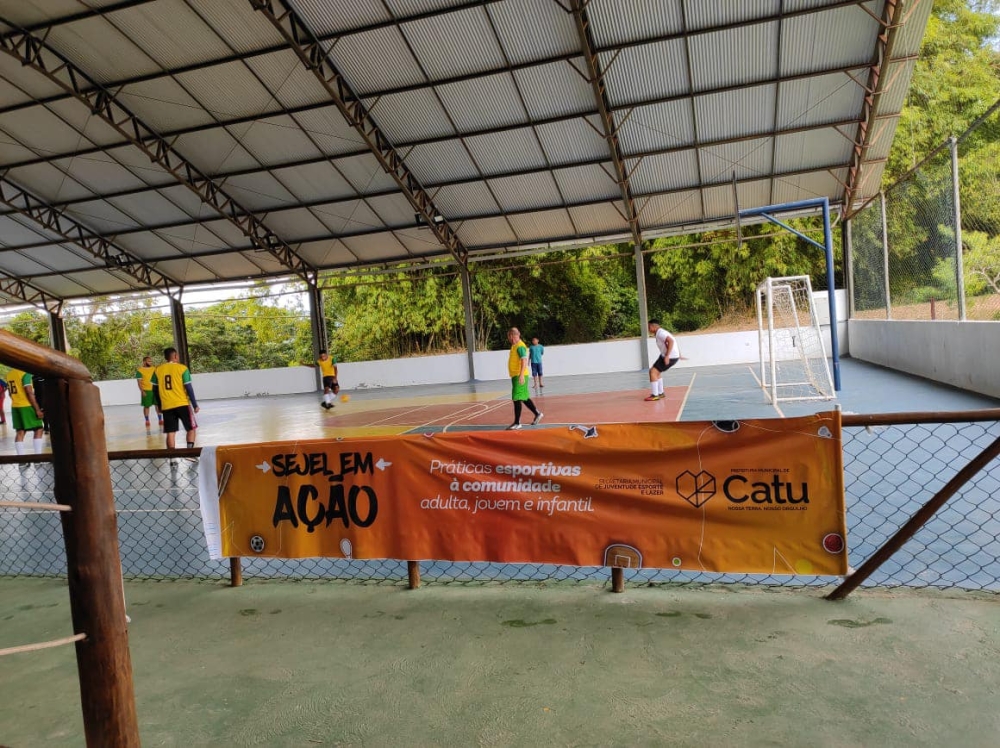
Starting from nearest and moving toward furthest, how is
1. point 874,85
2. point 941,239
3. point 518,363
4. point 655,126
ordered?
point 518,363, point 941,239, point 874,85, point 655,126

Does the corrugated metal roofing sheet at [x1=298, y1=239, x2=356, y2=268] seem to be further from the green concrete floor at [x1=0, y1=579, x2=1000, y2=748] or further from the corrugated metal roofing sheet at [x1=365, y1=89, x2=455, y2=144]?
the green concrete floor at [x1=0, y1=579, x2=1000, y2=748]

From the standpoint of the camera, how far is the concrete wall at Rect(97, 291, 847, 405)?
27.2m

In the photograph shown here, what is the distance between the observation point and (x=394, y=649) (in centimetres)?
373

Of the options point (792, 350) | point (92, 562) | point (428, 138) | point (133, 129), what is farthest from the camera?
point (792, 350)

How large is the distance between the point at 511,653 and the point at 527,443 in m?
1.28

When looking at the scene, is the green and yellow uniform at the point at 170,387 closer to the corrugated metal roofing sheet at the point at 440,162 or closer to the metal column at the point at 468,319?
the corrugated metal roofing sheet at the point at 440,162

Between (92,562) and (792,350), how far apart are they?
2422 centimetres

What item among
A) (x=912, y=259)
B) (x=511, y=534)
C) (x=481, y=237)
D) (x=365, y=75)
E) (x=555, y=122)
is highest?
(x=365, y=75)

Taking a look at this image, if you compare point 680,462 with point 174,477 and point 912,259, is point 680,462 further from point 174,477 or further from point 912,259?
point 912,259

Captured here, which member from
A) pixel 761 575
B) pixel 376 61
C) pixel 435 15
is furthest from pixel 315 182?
pixel 761 575

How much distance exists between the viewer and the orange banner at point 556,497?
12.4 feet

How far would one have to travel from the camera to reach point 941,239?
40.8ft

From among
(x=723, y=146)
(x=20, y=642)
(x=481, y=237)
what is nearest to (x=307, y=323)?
(x=481, y=237)

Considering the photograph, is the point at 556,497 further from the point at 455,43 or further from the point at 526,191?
the point at 526,191
